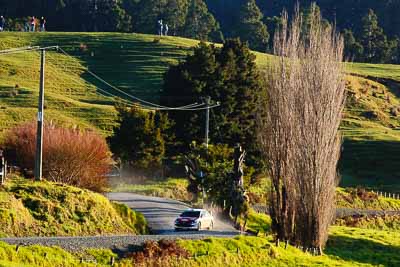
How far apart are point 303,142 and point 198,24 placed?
376 ft

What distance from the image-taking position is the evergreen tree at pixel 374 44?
157 meters

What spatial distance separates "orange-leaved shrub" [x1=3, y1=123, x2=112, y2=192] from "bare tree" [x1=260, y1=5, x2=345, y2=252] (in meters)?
10.1

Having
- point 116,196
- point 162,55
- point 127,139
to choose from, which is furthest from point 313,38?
point 162,55

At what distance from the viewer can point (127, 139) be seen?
66.9m

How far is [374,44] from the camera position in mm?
159125

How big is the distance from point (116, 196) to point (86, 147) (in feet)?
18.3

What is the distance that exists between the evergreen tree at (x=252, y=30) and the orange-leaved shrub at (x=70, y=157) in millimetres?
99531

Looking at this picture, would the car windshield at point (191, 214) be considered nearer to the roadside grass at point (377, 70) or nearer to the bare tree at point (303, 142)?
the bare tree at point (303, 142)

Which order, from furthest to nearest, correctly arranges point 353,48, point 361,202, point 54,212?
point 353,48 → point 361,202 → point 54,212

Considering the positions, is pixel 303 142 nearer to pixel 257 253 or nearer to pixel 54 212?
pixel 257 253

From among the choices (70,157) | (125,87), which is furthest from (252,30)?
(70,157)

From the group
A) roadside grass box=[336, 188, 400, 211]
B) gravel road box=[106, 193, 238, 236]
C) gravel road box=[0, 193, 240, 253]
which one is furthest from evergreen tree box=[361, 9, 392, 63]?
gravel road box=[0, 193, 240, 253]

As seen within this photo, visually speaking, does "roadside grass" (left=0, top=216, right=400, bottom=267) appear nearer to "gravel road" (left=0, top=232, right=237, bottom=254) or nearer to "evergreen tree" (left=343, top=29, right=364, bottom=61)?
"gravel road" (left=0, top=232, right=237, bottom=254)

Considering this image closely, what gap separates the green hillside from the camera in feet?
275
